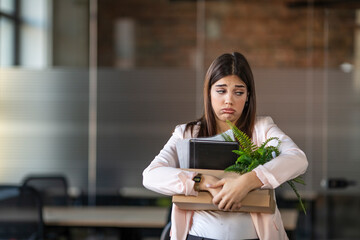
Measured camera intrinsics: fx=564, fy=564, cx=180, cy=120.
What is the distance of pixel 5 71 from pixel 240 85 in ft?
10.8

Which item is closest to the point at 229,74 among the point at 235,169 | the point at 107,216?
the point at 235,169

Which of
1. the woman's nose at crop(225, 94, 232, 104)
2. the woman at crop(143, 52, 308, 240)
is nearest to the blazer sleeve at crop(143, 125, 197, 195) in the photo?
the woman at crop(143, 52, 308, 240)

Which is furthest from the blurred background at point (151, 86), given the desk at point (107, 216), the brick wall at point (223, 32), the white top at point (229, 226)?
the white top at point (229, 226)

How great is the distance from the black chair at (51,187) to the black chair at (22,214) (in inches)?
21.6

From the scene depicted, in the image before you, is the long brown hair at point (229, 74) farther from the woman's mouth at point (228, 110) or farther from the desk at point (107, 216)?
the desk at point (107, 216)

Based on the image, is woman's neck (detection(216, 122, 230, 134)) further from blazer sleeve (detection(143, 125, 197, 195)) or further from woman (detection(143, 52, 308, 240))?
blazer sleeve (detection(143, 125, 197, 195))

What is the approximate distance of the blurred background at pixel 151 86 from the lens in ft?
14.5

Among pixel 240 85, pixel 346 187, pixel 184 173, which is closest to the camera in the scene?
pixel 184 173

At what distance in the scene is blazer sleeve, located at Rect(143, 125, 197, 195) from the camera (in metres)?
1.76

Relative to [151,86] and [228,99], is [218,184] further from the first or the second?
[151,86]

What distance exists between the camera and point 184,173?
1.77 metres

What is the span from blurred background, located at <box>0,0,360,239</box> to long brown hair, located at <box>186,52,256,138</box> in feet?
8.03

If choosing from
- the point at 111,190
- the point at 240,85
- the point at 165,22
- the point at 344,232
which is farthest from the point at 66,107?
the point at 240,85

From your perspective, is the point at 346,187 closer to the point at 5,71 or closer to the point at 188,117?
the point at 188,117
